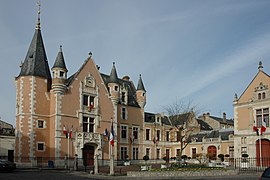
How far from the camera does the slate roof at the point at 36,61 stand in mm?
36562

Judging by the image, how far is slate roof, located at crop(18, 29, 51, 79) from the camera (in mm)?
36562

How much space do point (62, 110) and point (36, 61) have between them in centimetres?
635

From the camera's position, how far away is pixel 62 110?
118 feet

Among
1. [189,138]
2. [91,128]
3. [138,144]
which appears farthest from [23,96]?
[189,138]

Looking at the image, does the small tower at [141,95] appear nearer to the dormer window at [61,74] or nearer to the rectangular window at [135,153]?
the rectangular window at [135,153]

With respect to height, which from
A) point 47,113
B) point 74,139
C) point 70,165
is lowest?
point 70,165

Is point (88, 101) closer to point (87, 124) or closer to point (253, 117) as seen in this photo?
point (87, 124)

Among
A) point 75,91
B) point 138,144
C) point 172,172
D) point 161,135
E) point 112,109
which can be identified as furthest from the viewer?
point 161,135

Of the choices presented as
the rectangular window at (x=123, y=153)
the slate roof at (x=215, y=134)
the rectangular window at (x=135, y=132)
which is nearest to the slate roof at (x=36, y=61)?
the rectangular window at (x=123, y=153)

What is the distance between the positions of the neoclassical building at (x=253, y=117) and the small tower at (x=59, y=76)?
1953 cm

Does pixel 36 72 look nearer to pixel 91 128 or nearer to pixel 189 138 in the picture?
pixel 91 128

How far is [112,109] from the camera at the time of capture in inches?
1640

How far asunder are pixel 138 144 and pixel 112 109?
7170mm

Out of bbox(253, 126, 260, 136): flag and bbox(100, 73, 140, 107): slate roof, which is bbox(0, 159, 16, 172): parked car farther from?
bbox(253, 126, 260, 136): flag
